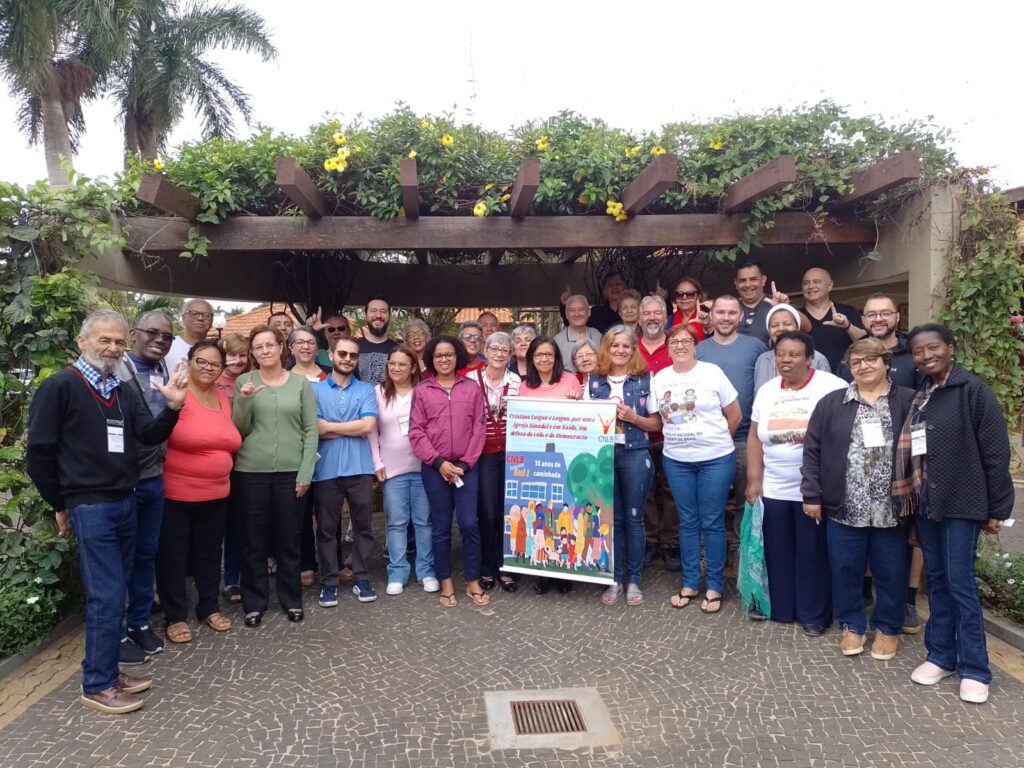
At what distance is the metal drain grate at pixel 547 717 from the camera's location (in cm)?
313

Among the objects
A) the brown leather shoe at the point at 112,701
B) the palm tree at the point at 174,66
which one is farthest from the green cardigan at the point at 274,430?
the palm tree at the point at 174,66

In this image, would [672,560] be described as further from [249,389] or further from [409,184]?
[409,184]

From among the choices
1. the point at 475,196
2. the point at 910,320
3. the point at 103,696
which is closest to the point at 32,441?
the point at 103,696

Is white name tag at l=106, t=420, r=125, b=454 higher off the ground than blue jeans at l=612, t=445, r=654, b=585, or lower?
higher

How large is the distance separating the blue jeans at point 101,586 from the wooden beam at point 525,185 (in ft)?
10.9

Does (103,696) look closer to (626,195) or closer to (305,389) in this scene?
(305,389)

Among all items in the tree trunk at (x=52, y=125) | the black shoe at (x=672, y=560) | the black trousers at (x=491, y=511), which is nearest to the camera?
the black trousers at (x=491, y=511)

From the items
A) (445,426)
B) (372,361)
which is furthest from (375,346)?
(445,426)

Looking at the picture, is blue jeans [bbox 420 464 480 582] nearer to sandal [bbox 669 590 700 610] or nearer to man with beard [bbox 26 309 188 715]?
sandal [bbox 669 590 700 610]

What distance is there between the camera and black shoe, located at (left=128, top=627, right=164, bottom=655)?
12.9 feet

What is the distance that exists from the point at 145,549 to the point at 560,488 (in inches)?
101

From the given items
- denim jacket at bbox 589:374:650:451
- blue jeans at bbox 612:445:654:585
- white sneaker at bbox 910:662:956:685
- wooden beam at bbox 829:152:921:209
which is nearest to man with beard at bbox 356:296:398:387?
denim jacket at bbox 589:374:650:451

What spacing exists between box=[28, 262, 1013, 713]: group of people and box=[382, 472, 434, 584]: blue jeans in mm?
16

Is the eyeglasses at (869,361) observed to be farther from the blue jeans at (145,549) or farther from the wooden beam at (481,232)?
the blue jeans at (145,549)
